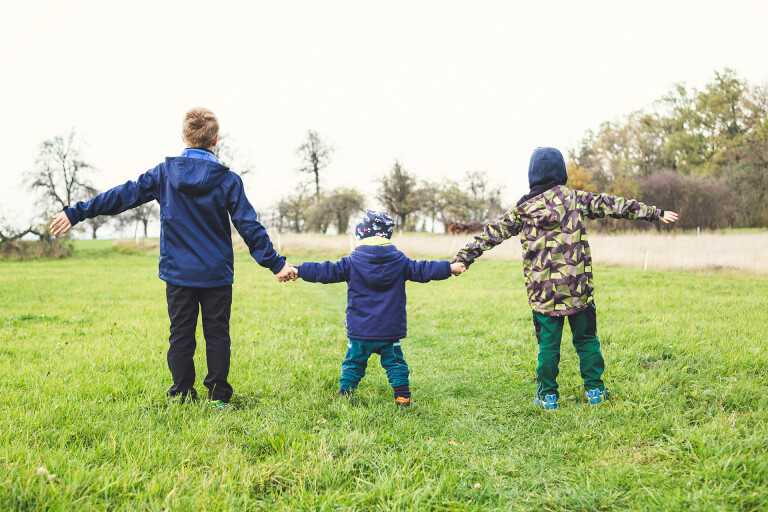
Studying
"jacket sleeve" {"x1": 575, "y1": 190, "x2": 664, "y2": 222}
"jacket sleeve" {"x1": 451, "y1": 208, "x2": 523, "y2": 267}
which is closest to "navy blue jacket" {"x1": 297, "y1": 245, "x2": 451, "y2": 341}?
"jacket sleeve" {"x1": 451, "y1": 208, "x2": 523, "y2": 267}

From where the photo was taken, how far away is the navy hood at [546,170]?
13.0 feet

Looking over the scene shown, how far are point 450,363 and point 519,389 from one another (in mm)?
1082

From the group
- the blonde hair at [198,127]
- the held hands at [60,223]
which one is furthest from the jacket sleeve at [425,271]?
the held hands at [60,223]

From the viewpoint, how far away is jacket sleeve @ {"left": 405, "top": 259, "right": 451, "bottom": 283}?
407 centimetres

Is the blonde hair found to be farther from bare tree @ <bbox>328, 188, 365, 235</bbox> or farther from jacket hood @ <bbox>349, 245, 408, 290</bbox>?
bare tree @ <bbox>328, 188, 365, 235</bbox>

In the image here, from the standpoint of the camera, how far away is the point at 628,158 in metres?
45.4

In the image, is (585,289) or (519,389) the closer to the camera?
(585,289)

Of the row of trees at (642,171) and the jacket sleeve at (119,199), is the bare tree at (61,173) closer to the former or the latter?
the row of trees at (642,171)

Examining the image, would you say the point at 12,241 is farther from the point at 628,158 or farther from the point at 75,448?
the point at 628,158

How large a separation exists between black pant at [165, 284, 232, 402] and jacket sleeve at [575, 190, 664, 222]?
2.95m

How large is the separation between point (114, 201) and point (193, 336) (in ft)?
3.81

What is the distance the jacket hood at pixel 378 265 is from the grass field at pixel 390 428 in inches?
38.1

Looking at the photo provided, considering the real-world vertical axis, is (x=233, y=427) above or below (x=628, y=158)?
below

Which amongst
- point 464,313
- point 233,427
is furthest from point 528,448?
point 464,313
